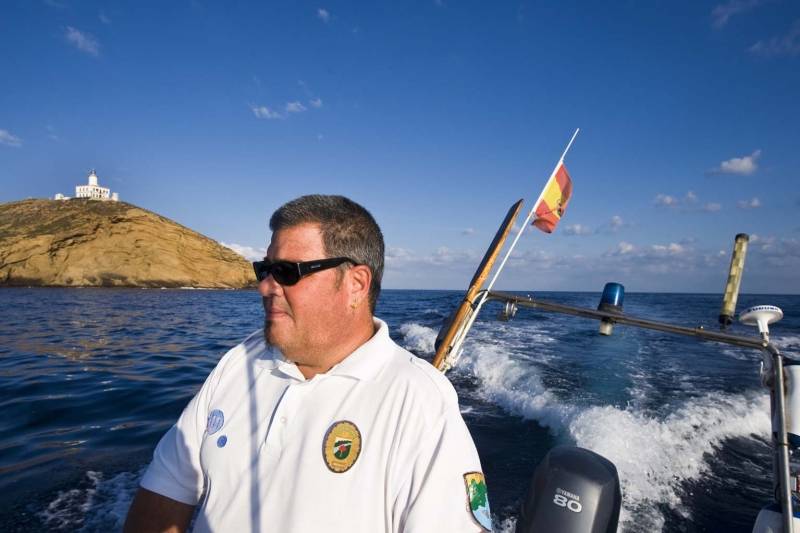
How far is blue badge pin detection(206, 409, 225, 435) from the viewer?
1841mm

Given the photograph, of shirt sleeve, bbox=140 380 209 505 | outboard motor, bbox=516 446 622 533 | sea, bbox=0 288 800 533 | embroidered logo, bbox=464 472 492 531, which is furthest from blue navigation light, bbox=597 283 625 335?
shirt sleeve, bbox=140 380 209 505

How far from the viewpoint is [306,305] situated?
1.87 meters

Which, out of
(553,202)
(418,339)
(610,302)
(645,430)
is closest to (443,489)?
(610,302)

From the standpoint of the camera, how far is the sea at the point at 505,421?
413 centimetres

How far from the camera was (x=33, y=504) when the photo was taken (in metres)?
3.79

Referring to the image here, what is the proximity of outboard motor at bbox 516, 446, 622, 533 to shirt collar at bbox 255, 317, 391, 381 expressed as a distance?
5.26ft

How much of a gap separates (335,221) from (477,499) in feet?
4.23

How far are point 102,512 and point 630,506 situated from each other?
17.6 feet

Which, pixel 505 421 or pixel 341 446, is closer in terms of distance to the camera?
pixel 341 446

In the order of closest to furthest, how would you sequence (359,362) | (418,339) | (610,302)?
Answer: (359,362) < (610,302) < (418,339)

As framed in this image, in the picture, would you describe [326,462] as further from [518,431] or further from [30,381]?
[30,381]

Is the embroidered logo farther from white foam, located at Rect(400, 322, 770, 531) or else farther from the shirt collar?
white foam, located at Rect(400, 322, 770, 531)

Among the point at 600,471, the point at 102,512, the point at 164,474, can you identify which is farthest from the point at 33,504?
the point at 600,471

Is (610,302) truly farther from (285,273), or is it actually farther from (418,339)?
(418,339)
